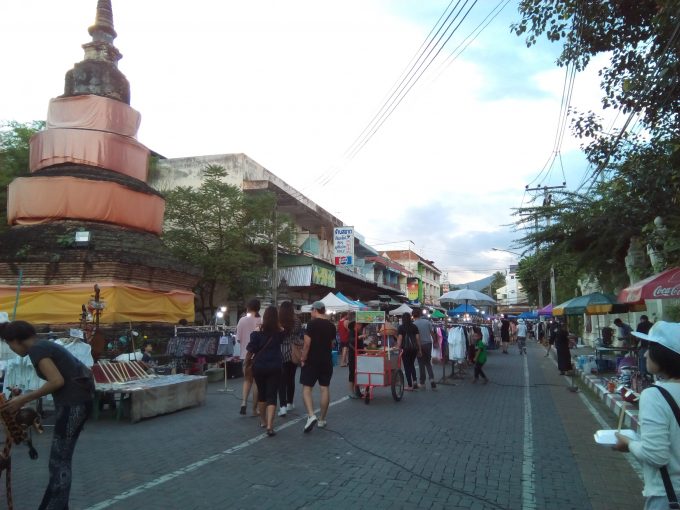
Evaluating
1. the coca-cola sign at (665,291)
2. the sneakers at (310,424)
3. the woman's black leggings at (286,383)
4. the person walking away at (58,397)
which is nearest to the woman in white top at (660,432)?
the person walking away at (58,397)

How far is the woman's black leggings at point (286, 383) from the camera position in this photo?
8617mm

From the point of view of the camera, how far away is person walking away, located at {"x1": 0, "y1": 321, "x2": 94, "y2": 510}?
3930 mm

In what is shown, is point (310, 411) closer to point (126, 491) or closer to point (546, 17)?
point (126, 491)

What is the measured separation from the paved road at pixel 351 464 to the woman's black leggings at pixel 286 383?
329mm

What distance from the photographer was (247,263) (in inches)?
835

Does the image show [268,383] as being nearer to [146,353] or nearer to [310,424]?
[310,424]

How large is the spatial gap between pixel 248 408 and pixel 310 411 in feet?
7.83

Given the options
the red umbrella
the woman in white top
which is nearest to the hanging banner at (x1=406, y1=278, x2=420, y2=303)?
the red umbrella

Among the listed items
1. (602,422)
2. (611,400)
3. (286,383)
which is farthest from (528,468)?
(611,400)

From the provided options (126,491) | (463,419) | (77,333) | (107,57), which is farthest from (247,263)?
Result: (126,491)

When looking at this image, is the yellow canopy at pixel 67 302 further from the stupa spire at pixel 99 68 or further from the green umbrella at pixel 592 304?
the green umbrella at pixel 592 304

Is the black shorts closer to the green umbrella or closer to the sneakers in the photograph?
the sneakers

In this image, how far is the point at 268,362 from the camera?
724 cm

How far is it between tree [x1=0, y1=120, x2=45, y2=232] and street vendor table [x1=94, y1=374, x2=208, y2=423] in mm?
15989
